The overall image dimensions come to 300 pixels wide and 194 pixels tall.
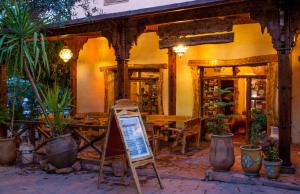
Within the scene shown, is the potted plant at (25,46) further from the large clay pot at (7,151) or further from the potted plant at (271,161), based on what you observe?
the potted plant at (271,161)

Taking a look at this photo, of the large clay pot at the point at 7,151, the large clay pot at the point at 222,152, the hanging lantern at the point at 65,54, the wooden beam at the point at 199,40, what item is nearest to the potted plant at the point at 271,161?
the large clay pot at the point at 222,152

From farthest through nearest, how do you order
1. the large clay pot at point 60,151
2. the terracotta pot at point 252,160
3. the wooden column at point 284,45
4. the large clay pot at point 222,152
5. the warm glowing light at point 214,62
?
the warm glowing light at point 214,62 → the large clay pot at point 60,151 → the large clay pot at point 222,152 → the wooden column at point 284,45 → the terracotta pot at point 252,160

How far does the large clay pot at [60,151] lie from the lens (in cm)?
754

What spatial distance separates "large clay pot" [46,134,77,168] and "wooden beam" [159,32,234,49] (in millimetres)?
3093

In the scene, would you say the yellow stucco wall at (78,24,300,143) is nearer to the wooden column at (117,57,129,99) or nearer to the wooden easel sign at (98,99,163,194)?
the wooden column at (117,57,129,99)

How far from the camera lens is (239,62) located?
1066 cm

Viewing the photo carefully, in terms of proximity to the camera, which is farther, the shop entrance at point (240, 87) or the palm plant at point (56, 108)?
the shop entrance at point (240, 87)

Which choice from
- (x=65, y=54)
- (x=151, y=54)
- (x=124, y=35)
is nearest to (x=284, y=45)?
(x=124, y=35)

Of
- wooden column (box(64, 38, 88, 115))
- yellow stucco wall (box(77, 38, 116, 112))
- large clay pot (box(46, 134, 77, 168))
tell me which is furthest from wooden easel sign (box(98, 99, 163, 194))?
yellow stucco wall (box(77, 38, 116, 112))

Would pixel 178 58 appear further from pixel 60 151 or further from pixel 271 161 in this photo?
pixel 271 161

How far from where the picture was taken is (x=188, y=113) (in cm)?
1180

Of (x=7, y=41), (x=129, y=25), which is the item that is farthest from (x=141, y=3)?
(x=7, y=41)

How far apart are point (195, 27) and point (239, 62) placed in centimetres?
294

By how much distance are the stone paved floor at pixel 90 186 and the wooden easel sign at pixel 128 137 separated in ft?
0.90
